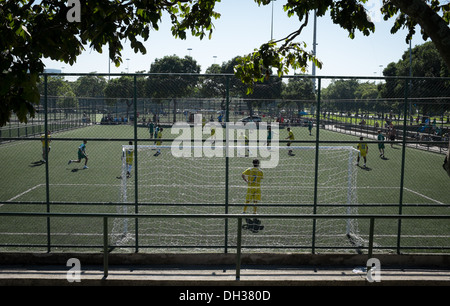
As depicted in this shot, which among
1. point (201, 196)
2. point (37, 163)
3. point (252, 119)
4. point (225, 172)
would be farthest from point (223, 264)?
point (37, 163)

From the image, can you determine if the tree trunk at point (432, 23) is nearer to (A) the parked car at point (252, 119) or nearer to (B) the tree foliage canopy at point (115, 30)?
(B) the tree foliage canopy at point (115, 30)

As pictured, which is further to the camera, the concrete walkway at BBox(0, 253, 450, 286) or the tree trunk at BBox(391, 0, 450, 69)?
the concrete walkway at BBox(0, 253, 450, 286)

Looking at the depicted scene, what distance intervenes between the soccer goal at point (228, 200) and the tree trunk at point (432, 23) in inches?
111

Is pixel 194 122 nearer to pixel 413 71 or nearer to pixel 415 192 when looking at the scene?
pixel 415 192

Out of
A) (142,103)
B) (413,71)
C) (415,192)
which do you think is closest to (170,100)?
(142,103)

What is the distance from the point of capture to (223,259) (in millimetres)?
7906

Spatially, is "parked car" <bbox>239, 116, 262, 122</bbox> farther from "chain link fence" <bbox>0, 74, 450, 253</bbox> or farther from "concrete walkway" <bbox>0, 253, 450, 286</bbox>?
"concrete walkway" <bbox>0, 253, 450, 286</bbox>

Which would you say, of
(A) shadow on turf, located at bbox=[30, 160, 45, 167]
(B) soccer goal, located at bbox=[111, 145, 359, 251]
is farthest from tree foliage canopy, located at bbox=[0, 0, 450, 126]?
(A) shadow on turf, located at bbox=[30, 160, 45, 167]

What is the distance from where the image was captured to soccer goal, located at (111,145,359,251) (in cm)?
934

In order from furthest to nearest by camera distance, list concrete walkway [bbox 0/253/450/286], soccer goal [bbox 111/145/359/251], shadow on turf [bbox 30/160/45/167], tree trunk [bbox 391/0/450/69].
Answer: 1. shadow on turf [bbox 30/160/45/167]
2. soccer goal [bbox 111/145/359/251]
3. concrete walkway [bbox 0/253/450/286]
4. tree trunk [bbox 391/0/450/69]

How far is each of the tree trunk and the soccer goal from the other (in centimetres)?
282

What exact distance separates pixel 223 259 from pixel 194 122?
3126 mm

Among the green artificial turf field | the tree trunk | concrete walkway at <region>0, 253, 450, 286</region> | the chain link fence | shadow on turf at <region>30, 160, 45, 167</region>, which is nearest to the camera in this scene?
the tree trunk

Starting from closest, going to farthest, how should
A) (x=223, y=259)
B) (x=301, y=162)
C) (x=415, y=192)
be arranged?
(x=223, y=259) < (x=415, y=192) < (x=301, y=162)
